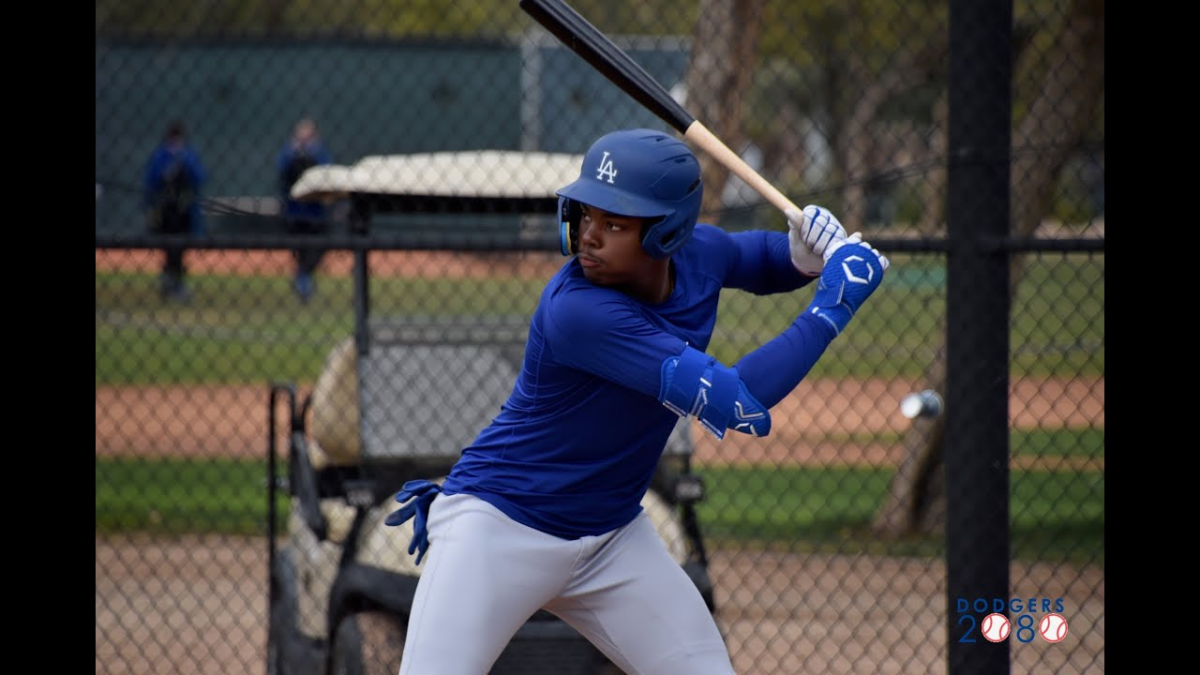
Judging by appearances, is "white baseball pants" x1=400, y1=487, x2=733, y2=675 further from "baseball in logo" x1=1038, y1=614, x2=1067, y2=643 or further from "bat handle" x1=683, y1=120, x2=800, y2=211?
"baseball in logo" x1=1038, y1=614, x2=1067, y2=643

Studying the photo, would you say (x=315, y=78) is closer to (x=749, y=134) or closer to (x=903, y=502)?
(x=903, y=502)

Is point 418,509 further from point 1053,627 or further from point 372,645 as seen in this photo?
point 1053,627

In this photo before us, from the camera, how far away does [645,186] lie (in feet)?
11.0

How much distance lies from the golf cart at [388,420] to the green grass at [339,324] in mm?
6649

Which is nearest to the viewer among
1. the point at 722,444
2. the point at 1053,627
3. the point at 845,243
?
the point at 845,243

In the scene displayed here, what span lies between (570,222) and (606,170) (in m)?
0.19

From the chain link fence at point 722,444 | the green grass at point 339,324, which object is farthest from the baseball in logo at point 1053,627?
the green grass at point 339,324

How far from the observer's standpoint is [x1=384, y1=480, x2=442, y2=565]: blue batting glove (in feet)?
11.8

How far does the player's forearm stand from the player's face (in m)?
0.36

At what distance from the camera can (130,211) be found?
18609mm

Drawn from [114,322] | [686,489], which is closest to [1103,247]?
[686,489]

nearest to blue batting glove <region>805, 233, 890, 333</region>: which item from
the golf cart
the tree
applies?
the golf cart

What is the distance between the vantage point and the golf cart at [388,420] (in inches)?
188

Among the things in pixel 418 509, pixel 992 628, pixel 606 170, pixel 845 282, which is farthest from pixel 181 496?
pixel 845 282
